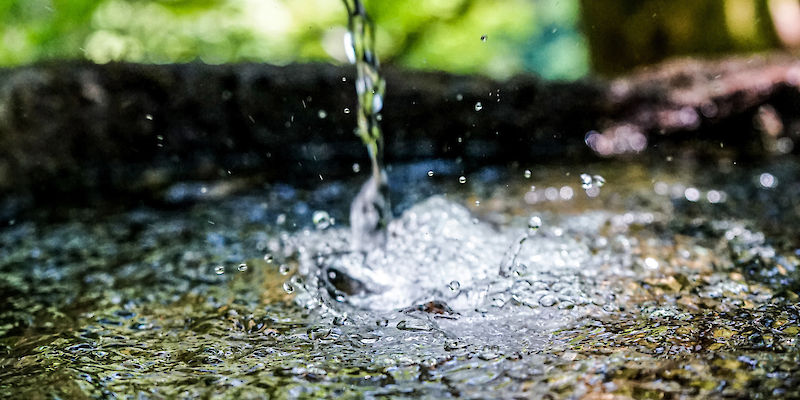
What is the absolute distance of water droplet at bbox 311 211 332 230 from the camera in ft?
8.07

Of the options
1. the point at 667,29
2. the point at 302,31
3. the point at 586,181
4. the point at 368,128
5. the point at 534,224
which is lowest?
the point at 534,224

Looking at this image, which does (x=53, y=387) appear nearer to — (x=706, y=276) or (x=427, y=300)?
(x=427, y=300)

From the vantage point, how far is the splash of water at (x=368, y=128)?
2.33 m

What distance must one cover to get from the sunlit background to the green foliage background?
0.01m

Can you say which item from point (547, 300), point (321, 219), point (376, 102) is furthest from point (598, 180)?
point (547, 300)

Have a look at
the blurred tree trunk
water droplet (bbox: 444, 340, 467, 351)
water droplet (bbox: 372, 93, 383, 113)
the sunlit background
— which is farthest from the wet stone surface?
the sunlit background

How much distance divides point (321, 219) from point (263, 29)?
5.68 m

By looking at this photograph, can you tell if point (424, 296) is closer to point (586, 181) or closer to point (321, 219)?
point (321, 219)

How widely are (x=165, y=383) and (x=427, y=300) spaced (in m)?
0.71

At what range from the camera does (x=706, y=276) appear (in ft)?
5.64

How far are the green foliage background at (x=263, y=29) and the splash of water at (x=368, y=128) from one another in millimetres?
4076

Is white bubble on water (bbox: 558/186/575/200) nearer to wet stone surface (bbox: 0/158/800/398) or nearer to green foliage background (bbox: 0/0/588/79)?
wet stone surface (bbox: 0/158/800/398)

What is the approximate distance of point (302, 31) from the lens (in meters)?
7.76

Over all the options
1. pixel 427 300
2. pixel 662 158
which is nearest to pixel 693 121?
pixel 662 158
